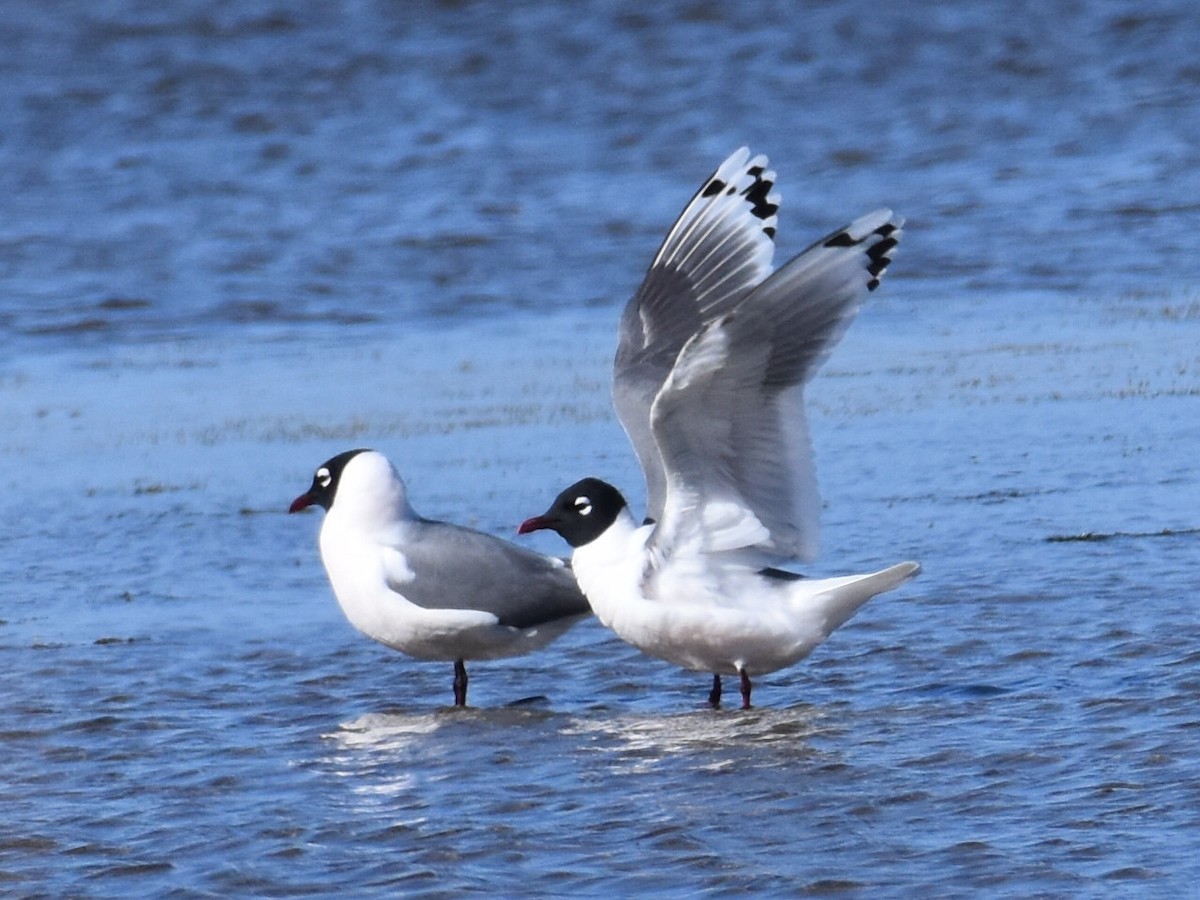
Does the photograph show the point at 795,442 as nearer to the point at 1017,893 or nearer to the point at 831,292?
the point at 831,292

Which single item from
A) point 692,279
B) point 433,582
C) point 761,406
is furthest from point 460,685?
point 692,279

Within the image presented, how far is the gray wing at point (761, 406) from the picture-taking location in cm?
548

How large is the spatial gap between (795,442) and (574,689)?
0.99m

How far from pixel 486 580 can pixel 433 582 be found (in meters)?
0.15

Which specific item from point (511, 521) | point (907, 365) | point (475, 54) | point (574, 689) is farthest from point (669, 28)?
point (574, 689)

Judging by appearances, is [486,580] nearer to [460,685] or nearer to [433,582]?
[433,582]

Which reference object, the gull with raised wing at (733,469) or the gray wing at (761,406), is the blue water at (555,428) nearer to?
the gull with raised wing at (733,469)

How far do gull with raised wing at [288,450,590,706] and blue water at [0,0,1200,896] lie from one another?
172mm

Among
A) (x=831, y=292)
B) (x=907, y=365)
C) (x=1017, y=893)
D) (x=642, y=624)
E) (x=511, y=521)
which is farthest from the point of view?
(x=907, y=365)

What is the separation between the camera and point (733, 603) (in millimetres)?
5926

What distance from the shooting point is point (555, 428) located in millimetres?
9406

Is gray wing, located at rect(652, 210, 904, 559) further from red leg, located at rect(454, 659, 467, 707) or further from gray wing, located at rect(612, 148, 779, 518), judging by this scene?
red leg, located at rect(454, 659, 467, 707)

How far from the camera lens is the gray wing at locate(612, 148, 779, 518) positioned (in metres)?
6.52

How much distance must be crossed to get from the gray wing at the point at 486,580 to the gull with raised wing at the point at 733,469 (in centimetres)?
13
